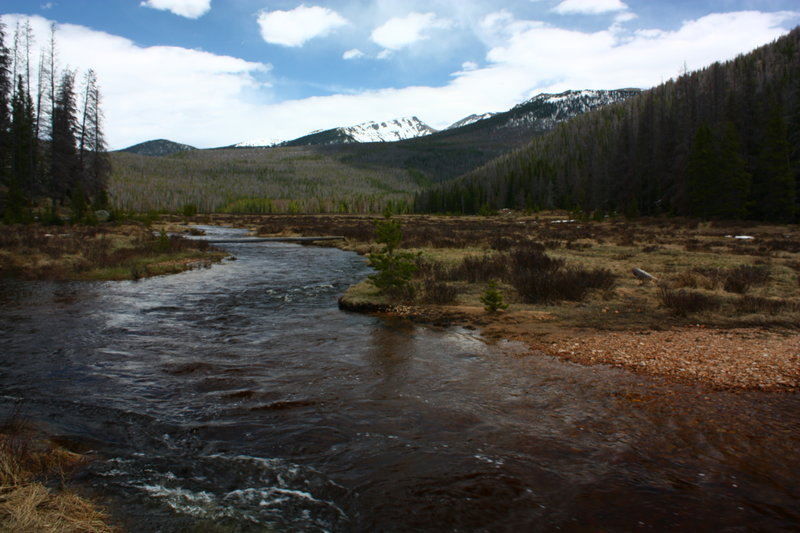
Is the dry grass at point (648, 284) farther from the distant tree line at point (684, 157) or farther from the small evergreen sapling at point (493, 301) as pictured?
the distant tree line at point (684, 157)

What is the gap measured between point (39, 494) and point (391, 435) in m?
3.80

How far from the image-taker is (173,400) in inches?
288

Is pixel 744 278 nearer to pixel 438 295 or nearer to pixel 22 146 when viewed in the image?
pixel 438 295

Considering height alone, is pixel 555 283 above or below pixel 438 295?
above

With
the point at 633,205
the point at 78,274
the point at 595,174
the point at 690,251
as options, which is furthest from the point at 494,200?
the point at 78,274

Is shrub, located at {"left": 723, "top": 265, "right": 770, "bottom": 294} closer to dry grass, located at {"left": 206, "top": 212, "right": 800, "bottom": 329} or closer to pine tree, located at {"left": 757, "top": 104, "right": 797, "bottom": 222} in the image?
dry grass, located at {"left": 206, "top": 212, "right": 800, "bottom": 329}

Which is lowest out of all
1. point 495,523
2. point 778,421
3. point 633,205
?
point 495,523

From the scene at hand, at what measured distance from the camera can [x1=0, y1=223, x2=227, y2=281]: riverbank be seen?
63.6 ft

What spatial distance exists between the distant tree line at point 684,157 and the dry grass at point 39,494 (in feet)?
186

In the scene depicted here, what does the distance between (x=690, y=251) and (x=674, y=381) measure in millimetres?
20931

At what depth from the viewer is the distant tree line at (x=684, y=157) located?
47906mm

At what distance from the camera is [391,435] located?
20.2ft

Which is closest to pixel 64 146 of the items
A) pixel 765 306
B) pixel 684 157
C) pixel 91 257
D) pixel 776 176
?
pixel 91 257

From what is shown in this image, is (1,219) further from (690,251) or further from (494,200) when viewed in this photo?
(494,200)
